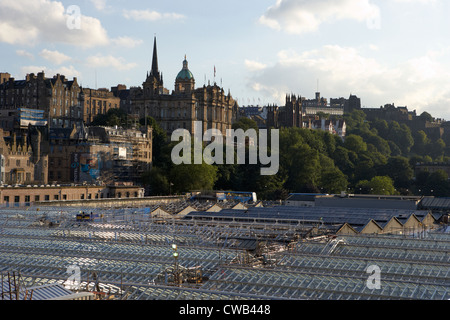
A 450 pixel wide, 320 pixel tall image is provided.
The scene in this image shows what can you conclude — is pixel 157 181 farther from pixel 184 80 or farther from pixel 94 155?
pixel 184 80

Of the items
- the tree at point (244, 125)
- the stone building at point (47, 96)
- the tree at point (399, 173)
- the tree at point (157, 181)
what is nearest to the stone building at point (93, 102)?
the stone building at point (47, 96)

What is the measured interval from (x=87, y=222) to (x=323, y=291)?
1427 inches

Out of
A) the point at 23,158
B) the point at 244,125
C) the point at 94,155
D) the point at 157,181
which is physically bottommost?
the point at 157,181

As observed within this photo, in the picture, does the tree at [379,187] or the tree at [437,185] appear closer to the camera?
the tree at [379,187]

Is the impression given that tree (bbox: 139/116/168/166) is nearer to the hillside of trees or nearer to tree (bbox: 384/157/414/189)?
the hillside of trees

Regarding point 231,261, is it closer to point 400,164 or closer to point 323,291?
point 323,291

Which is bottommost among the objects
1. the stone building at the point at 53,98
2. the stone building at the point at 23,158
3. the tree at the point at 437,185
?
the tree at the point at 437,185

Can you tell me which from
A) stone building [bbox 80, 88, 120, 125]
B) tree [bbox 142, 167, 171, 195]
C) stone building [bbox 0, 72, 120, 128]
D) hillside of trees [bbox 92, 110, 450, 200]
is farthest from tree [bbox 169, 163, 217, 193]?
stone building [bbox 80, 88, 120, 125]

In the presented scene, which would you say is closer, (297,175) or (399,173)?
(297,175)

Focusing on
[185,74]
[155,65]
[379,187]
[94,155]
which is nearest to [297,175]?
[379,187]

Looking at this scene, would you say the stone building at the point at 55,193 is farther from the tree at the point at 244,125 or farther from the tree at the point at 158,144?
the tree at the point at 244,125

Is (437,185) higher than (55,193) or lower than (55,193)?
lower

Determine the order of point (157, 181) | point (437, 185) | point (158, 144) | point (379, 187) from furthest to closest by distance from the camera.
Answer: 1. point (437, 185)
2. point (379, 187)
3. point (158, 144)
4. point (157, 181)
